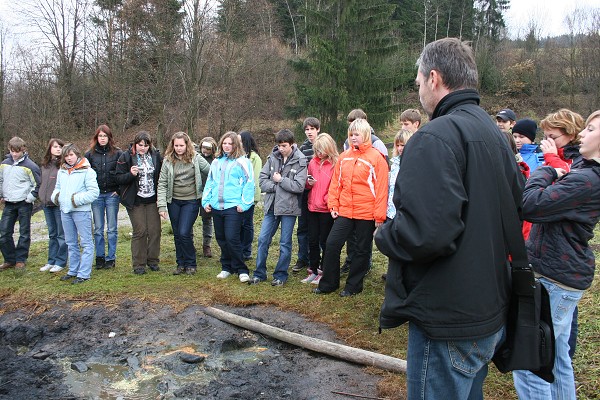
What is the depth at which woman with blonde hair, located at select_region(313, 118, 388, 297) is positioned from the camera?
6.26m

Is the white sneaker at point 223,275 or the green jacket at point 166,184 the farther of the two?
the green jacket at point 166,184

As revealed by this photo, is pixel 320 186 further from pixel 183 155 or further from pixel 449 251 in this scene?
pixel 449 251

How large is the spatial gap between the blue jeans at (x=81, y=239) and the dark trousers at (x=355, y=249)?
143 inches

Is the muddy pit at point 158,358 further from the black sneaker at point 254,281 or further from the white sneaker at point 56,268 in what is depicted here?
the white sneaker at point 56,268

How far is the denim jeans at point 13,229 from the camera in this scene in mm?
8297

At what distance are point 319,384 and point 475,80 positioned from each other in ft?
10.3

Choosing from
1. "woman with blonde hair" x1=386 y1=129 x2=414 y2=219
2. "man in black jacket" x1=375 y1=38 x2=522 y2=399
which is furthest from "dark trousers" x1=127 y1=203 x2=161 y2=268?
"man in black jacket" x1=375 y1=38 x2=522 y2=399

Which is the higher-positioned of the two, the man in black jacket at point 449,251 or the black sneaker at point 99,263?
the man in black jacket at point 449,251

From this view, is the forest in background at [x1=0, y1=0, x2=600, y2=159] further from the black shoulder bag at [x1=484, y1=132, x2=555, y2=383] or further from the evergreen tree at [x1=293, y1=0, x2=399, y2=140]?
the black shoulder bag at [x1=484, y1=132, x2=555, y2=383]

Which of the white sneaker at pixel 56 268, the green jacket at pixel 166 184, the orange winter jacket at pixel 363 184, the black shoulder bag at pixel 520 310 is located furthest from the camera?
the white sneaker at pixel 56 268

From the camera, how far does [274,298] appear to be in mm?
6566

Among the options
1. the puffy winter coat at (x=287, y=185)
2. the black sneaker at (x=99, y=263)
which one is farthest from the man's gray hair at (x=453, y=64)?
the black sneaker at (x=99, y=263)

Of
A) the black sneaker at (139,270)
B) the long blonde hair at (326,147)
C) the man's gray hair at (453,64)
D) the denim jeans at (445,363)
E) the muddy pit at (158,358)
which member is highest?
the man's gray hair at (453,64)

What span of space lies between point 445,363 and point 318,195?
16.6 ft
